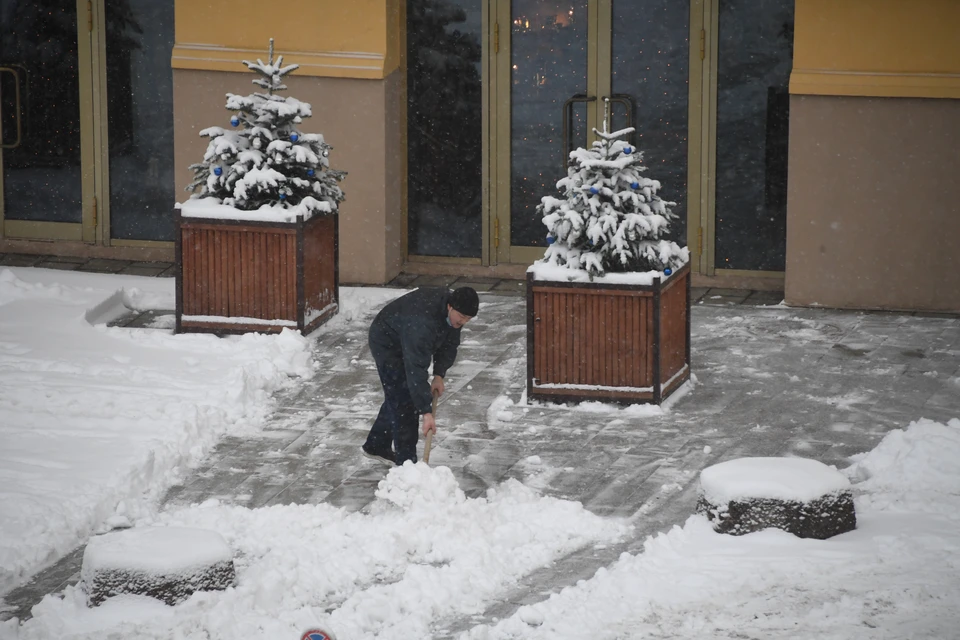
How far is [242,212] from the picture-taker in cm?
1399

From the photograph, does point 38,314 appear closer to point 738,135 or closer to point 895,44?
point 738,135

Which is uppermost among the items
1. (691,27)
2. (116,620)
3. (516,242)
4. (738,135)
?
(691,27)

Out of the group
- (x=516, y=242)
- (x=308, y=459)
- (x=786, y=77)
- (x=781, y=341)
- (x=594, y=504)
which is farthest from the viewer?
(x=516, y=242)

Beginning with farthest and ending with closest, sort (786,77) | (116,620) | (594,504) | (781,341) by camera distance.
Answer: (786,77)
(781,341)
(594,504)
(116,620)

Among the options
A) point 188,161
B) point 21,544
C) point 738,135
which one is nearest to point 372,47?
point 188,161

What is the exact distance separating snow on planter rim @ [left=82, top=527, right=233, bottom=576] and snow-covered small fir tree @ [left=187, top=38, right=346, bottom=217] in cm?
536

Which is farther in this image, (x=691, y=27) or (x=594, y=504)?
(x=691, y=27)

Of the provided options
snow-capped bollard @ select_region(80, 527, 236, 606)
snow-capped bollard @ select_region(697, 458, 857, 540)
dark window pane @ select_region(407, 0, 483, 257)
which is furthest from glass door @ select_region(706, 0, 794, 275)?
snow-capped bollard @ select_region(80, 527, 236, 606)

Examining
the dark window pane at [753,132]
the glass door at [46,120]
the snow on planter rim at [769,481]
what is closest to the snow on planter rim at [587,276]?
the snow on planter rim at [769,481]

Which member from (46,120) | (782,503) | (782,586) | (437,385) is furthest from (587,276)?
(46,120)

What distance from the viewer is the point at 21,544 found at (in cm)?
962

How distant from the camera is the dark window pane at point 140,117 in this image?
17.1m

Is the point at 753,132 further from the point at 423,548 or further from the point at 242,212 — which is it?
the point at 423,548

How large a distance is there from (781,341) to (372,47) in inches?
195
